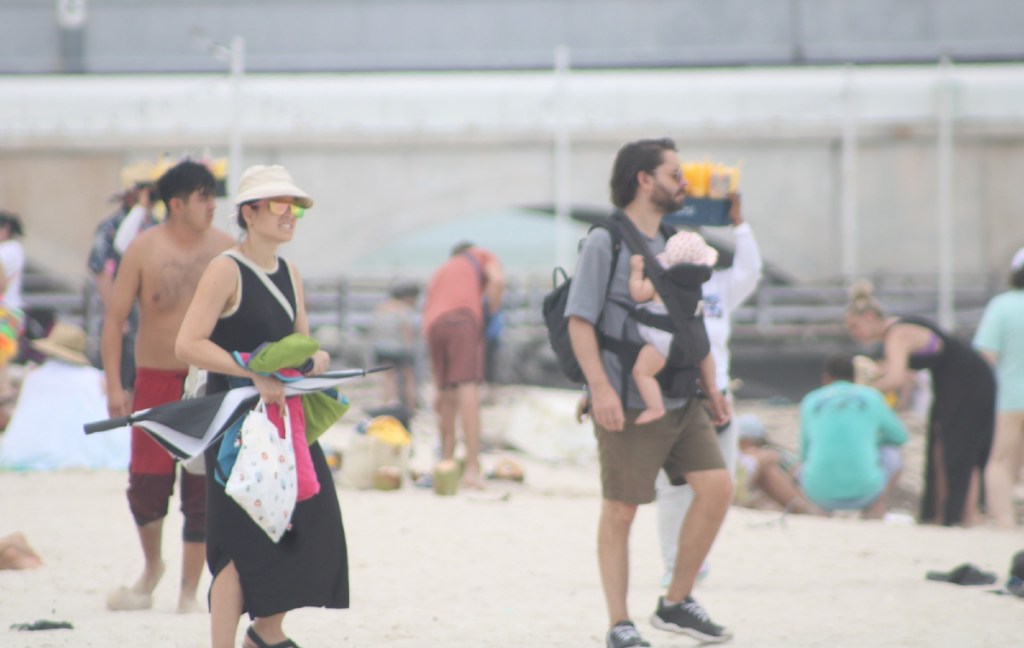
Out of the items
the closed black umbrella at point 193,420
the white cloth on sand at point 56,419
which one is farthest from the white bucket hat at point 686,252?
the white cloth on sand at point 56,419

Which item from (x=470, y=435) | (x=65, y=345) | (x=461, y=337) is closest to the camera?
(x=470, y=435)

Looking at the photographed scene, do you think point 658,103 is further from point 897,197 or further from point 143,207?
point 143,207

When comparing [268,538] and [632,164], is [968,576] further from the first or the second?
[268,538]

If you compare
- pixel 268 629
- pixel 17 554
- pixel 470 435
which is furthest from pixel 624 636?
pixel 470 435

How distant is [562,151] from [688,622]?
20.4m

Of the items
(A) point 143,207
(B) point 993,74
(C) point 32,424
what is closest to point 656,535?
(A) point 143,207

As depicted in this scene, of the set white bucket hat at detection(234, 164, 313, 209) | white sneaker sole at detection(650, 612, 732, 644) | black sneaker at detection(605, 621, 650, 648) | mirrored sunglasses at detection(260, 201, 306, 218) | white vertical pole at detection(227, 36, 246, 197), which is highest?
white vertical pole at detection(227, 36, 246, 197)

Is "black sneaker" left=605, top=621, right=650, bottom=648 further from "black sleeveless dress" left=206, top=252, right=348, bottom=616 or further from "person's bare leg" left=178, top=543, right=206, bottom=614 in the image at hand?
"person's bare leg" left=178, top=543, right=206, bottom=614

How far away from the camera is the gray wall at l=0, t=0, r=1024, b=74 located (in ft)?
83.8

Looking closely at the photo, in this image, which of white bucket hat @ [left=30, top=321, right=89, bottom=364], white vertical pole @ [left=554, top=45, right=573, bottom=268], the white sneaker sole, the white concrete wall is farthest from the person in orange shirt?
the white concrete wall

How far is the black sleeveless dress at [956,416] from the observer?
7945 mm

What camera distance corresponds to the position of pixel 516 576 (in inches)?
235

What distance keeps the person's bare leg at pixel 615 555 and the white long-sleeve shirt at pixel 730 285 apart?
1.22m

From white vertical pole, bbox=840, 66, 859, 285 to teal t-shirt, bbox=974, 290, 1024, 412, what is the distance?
16.8 metres
